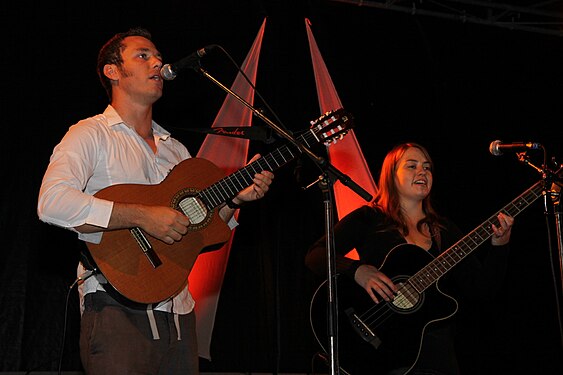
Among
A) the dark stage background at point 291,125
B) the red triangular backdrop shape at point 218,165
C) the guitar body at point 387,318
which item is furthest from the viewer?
the red triangular backdrop shape at point 218,165

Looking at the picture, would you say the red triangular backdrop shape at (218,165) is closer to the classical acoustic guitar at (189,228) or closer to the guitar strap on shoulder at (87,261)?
the classical acoustic guitar at (189,228)

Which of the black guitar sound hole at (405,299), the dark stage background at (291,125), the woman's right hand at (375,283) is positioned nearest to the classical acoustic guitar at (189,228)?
the woman's right hand at (375,283)

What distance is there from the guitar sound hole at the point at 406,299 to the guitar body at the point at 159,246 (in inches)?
42.2

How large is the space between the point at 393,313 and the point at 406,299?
112 millimetres

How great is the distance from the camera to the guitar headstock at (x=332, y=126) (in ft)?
9.79

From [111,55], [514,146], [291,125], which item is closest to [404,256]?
[514,146]

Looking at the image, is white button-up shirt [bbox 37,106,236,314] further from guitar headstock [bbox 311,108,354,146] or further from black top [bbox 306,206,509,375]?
black top [bbox 306,206,509,375]

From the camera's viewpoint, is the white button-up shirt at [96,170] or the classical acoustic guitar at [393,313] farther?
the classical acoustic guitar at [393,313]

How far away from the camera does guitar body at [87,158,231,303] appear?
269 centimetres

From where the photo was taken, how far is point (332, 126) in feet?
9.85

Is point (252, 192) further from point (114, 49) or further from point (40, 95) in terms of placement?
point (40, 95)

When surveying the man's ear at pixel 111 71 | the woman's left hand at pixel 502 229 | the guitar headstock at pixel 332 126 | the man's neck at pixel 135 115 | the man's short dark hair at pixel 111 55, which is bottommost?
the woman's left hand at pixel 502 229

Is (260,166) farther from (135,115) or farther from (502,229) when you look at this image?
(502,229)

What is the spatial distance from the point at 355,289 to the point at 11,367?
89.1 inches
